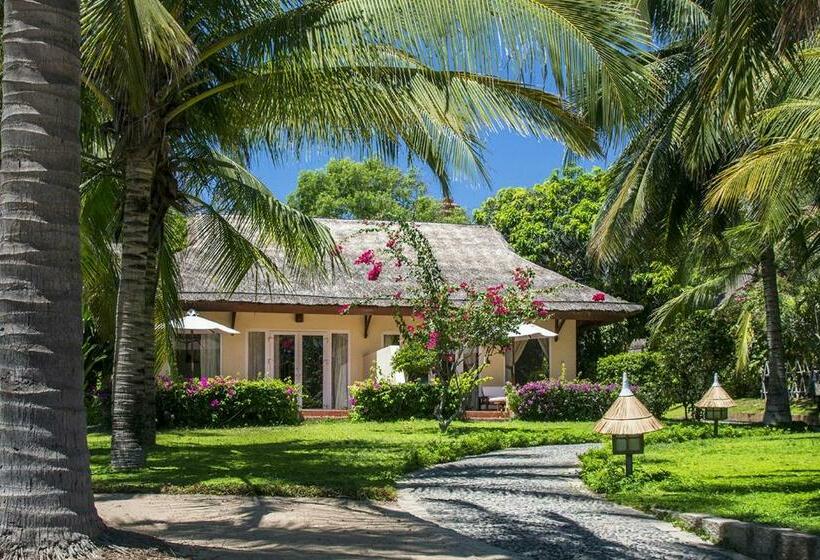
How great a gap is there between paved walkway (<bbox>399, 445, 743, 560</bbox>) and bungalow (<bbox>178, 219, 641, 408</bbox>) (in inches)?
392

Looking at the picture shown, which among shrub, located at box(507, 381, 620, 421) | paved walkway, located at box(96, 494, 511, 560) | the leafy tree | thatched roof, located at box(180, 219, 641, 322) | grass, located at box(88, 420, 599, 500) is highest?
the leafy tree

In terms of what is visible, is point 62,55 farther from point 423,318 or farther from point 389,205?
point 389,205

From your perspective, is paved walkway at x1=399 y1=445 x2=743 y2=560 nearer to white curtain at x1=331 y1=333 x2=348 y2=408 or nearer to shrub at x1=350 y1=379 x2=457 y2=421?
shrub at x1=350 y1=379 x2=457 y2=421

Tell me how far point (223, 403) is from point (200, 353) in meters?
4.23

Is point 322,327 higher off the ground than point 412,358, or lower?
higher

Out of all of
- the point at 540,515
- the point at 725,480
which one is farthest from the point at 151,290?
the point at 725,480

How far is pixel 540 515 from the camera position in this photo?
7781mm

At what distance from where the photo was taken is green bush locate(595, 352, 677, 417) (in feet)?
62.5

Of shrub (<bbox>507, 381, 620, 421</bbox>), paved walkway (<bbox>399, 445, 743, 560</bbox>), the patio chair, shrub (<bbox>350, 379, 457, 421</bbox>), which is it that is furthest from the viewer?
the patio chair

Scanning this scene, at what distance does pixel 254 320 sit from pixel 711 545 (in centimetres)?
1610

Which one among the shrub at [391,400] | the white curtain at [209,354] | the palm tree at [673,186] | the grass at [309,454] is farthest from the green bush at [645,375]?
the white curtain at [209,354]

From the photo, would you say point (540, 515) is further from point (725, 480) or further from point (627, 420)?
point (725, 480)

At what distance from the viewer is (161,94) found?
1002 cm

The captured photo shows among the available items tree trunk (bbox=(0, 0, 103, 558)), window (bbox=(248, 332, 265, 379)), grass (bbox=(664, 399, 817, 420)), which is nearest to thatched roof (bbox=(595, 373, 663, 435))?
tree trunk (bbox=(0, 0, 103, 558))
